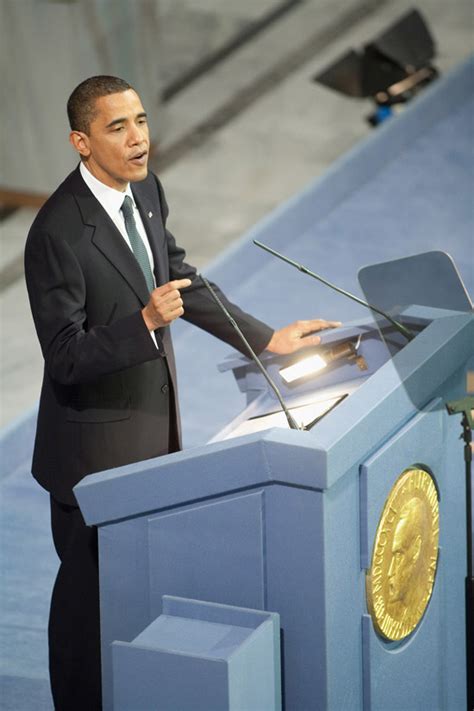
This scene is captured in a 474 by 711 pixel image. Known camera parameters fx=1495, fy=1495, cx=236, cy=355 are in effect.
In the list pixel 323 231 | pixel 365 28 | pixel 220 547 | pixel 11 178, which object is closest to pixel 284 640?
Answer: pixel 220 547

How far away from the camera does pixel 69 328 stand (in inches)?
115

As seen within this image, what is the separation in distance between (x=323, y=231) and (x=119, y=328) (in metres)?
3.87

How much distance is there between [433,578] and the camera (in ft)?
9.35

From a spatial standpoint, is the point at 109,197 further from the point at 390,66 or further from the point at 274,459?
the point at 390,66

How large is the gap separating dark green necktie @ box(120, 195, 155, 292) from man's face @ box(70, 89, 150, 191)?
0.11 metres

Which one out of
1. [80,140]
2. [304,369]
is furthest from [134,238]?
[304,369]

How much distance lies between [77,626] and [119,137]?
101cm

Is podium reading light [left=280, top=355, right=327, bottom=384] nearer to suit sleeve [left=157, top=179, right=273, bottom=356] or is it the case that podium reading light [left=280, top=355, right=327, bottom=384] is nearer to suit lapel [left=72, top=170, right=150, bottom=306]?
suit sleeve [left=157, top=179, right=273, bottom=356]

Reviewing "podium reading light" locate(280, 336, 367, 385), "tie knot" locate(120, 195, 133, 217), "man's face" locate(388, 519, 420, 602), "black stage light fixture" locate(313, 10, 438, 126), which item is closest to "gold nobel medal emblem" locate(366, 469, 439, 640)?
"man's face" locate(388, 519, 420, 602)

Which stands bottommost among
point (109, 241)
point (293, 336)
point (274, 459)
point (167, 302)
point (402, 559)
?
point (402, 559)

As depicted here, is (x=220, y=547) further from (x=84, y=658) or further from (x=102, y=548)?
(x=84, y=658)

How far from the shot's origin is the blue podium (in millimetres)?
2465

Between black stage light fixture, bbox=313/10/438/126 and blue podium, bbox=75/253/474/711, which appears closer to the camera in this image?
blue podium, bbox=75/253/474/711

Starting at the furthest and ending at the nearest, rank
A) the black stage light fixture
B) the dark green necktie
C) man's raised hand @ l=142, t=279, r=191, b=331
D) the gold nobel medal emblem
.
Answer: the black stage light fixture, the dark green necktie, man's raised hand @ l=142, t=279, r=191, b=331, the gold nobel medal emblem
